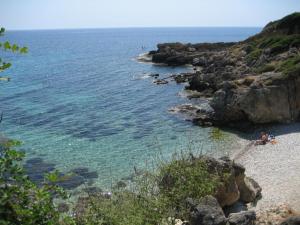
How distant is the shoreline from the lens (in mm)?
25314

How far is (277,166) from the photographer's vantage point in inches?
1262

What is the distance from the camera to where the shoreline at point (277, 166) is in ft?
83.1

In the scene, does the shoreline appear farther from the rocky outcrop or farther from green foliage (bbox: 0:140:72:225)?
green foliage (bbox: 0:140:72:225)

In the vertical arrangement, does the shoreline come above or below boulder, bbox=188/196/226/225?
below

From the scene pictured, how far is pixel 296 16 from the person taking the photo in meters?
80.4

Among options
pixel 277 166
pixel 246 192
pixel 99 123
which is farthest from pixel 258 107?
pixel 99 123

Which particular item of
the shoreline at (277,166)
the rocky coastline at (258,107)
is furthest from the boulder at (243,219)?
the shoreline at (277,166)

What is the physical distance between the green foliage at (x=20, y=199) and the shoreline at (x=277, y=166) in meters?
19.3

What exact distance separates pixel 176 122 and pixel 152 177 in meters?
29.6

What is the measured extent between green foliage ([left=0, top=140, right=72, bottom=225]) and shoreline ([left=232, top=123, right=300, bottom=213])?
1929 centimetres

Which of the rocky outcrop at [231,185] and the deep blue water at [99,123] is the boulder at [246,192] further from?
the deep blue water at [99,123]

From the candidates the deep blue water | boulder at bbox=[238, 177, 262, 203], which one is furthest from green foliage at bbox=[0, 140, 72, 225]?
boulder at bbox=[238, 177, 262, 203]

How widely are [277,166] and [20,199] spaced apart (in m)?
28.6

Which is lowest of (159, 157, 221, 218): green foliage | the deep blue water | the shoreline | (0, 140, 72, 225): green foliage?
the deep blue water
